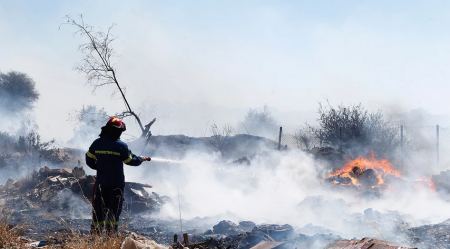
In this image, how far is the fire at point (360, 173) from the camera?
59.4ft

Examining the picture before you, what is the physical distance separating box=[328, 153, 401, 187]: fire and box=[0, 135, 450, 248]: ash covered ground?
3.0 inches

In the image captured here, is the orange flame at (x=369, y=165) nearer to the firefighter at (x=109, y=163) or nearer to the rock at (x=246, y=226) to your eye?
the rock at (x=246, y=226)

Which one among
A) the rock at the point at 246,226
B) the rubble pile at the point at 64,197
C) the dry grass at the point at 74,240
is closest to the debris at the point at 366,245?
the dry grass at the point at 74,240

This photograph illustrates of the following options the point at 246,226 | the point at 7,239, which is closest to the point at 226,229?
the point at 246,226

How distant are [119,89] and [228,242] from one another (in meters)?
15.8

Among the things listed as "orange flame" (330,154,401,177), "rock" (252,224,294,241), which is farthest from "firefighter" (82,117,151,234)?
"orange flame" (330,154,401,177)

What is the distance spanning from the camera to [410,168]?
80.4 ft

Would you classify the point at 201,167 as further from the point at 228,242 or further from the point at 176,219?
the point at 228,242

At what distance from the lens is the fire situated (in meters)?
18.1

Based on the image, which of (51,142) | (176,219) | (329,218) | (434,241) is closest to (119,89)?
(51,142)

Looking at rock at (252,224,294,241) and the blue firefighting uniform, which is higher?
the blue firefighting uniform

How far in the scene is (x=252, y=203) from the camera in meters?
15.8

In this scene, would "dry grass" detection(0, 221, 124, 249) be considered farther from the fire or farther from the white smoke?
the fire

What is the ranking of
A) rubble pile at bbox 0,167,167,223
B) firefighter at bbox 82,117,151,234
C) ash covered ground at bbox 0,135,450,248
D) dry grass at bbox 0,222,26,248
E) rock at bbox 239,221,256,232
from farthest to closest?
rubble pile at bbox 0,167,167,223
rock at bbox 239,221,256,232
ash covered ground at bbox 0,135,450,248
firefighter at bbox 82,117,151,234
dry grass at bbox 0,222,26,248
